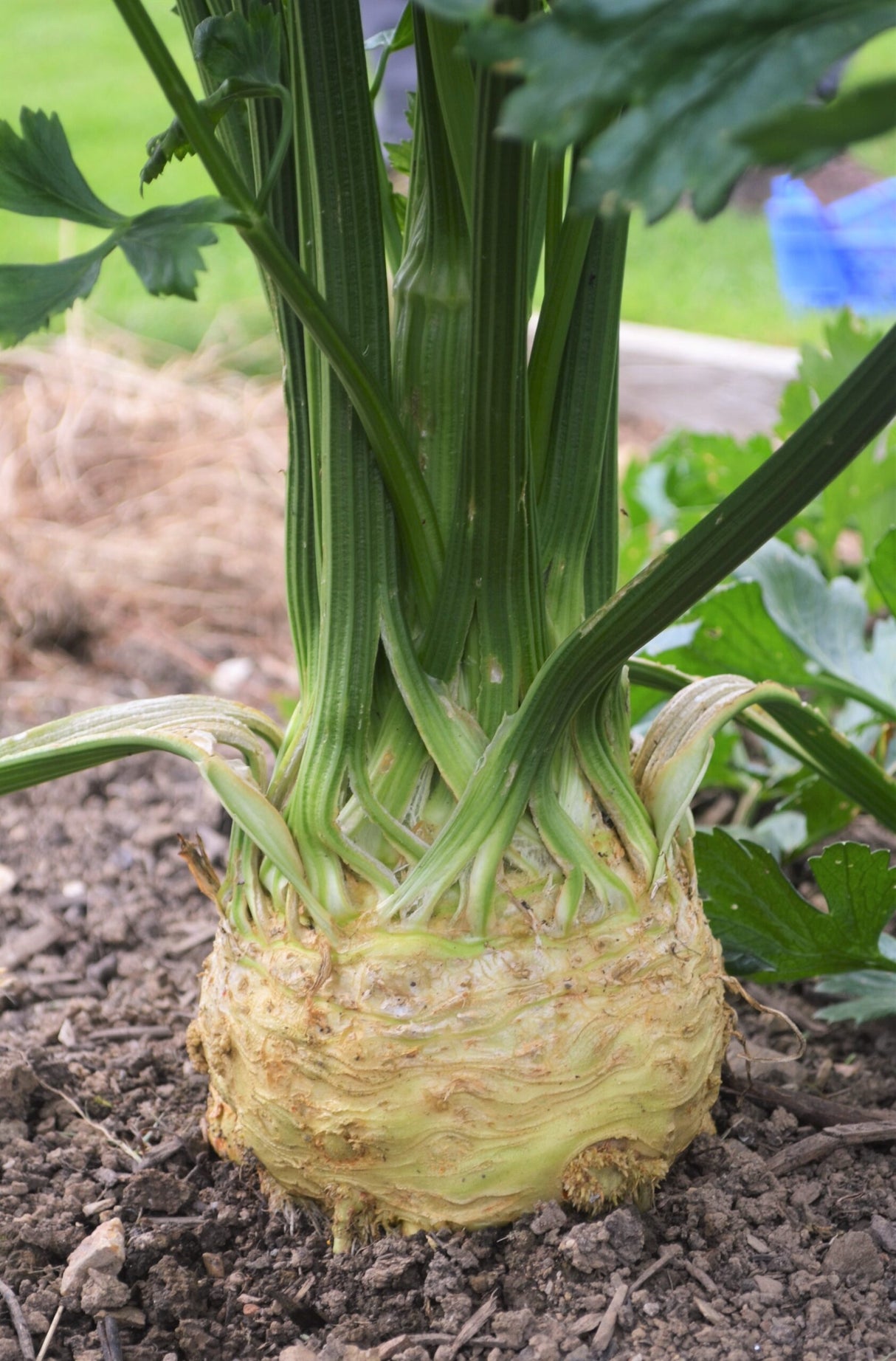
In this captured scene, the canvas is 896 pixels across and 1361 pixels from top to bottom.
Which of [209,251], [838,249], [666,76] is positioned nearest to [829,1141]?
[666,76]

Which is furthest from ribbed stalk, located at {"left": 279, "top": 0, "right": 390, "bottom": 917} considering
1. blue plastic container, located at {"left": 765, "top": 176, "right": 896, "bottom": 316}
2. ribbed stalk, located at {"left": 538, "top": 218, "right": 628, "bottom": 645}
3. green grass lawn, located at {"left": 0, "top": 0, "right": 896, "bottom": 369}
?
blue plastic container, located at {"left": 765, "top": 176, "right": 896, "bottom": 316}

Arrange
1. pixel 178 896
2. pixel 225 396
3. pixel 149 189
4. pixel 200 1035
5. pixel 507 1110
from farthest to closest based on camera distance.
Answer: pixel 149 189, pixel 225 396, pixel 178 896, pixel 200 1035, pixel 507 1110

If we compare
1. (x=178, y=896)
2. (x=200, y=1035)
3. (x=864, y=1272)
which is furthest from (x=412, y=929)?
(x=178, y=896)

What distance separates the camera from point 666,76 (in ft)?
1.94

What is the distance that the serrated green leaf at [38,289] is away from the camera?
0.81m

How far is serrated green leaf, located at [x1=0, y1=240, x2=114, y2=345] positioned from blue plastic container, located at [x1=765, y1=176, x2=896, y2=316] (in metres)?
3.34

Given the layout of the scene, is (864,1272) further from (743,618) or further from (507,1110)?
(743,618)

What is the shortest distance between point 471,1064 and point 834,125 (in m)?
0.69

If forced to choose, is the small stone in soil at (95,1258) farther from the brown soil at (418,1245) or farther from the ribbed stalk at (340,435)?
the ribbed stalk at (340,435)

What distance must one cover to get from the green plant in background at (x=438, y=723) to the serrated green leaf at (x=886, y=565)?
36 cm

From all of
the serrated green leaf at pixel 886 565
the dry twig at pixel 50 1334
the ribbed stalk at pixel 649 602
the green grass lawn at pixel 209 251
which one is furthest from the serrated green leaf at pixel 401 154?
the green grass lawn at pixel 209 251

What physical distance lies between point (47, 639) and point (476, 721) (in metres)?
1.81

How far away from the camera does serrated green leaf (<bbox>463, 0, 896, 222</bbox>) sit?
0.57 metres

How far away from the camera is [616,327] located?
3.24ft
